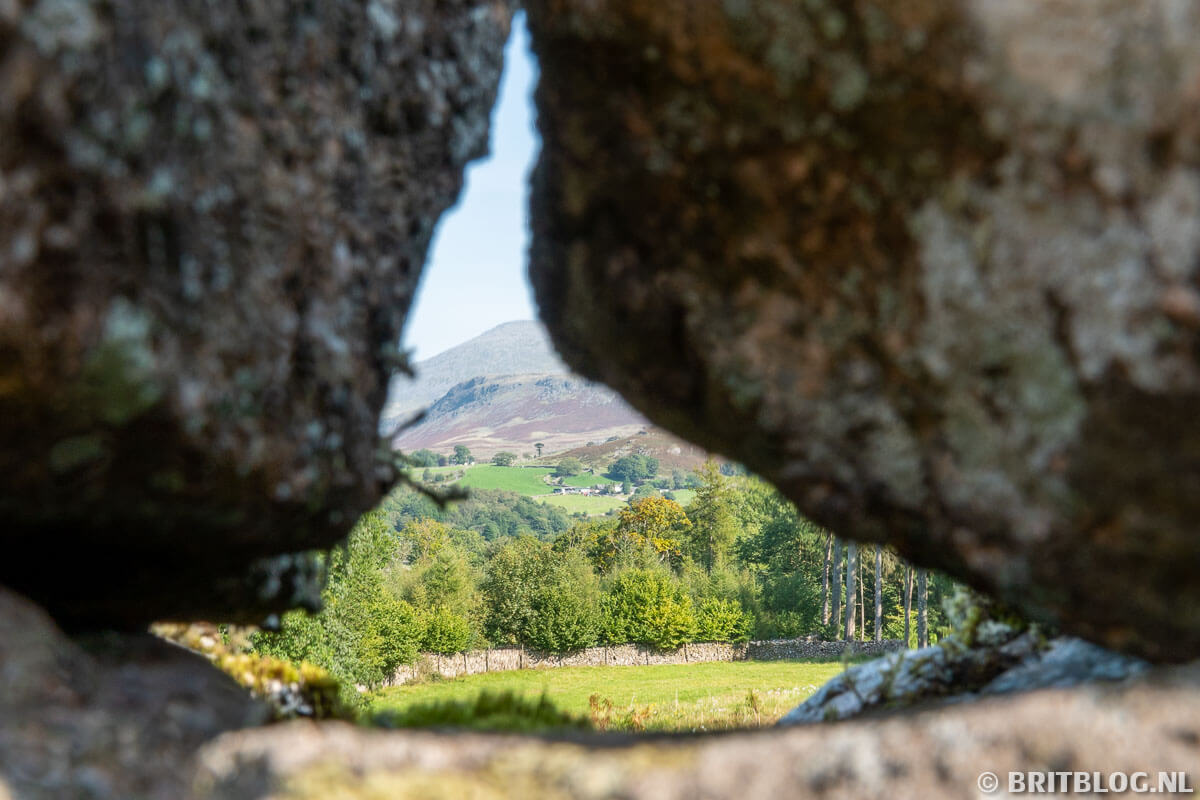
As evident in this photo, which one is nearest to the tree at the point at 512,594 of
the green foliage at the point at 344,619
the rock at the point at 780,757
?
the green foliage at the point at 344,619

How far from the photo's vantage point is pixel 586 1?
316 cm

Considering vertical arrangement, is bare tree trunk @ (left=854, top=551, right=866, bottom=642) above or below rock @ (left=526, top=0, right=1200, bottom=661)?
below

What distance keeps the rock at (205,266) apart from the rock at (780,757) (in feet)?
3.46

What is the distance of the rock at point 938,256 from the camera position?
237 cm

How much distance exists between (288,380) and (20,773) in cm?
171

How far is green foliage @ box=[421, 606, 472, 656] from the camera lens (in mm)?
43875

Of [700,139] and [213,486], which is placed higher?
[700,139]

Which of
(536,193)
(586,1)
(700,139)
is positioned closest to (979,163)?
(700,139)

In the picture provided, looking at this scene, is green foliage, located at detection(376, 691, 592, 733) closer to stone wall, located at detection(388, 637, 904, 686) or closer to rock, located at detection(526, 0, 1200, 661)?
rock, located at detection(526, 0, 1200, 661)

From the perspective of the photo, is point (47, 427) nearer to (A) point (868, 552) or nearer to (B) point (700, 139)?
(B) point (700, 139)

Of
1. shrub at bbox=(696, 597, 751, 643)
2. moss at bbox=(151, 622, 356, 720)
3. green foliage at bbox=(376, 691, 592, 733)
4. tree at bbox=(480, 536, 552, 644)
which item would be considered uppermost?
moss at bbox=(151, 622, 356, 720)

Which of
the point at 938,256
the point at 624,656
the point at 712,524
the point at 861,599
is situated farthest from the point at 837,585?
the point at 938,256

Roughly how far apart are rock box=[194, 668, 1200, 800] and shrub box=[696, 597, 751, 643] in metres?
46.4

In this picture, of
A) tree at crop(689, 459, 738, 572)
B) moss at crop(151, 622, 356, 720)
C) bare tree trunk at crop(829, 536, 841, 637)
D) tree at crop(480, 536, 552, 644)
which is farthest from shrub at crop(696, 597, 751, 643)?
moss at crop(151, 622, 356, 720)
